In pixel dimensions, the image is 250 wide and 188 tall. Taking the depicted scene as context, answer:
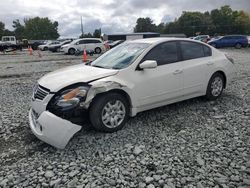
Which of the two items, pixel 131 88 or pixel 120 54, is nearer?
pixel 131 88

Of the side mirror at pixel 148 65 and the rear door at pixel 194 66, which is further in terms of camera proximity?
the rear door at pixel 194 66

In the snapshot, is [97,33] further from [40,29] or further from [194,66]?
[194,66]

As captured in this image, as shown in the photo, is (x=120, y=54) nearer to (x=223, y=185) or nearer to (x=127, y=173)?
(x=127, y=173)

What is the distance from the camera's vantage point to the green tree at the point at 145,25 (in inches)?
3795

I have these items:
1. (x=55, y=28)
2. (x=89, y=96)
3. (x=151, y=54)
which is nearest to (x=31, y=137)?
(x=89, y=96)

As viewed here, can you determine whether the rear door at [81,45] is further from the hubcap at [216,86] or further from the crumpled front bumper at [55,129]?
the crumpled front bumper at [55,129]

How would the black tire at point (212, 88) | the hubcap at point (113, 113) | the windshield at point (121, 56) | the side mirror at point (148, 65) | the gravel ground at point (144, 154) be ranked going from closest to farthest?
the gravel ground at point (144, 154) → the hubcap at point (113, 113) → the side mirror at point (148, 65) → the windshield at point (121, 56) → the black tire at point (212, 88)

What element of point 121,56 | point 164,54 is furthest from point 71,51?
point 164,54

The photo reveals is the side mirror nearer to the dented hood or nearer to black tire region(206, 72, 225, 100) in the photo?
the dented hood

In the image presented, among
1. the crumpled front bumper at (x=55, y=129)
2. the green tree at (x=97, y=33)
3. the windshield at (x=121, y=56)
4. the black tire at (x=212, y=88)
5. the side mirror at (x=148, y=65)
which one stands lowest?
the crumpled front bumper at (x=55, y=129)

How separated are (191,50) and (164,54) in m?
0.84

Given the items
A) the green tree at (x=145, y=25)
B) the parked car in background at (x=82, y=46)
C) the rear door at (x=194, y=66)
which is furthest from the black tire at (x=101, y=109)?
the green tree at (x=145, y=25)

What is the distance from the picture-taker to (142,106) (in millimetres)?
4625

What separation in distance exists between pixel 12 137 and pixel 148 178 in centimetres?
252
